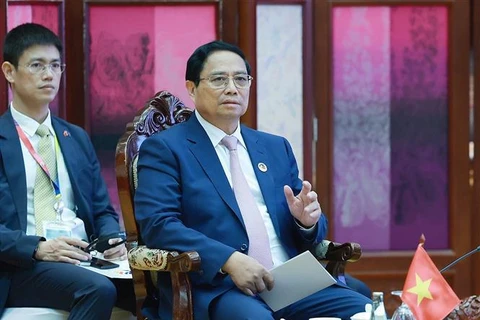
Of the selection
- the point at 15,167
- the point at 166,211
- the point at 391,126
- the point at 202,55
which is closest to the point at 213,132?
the point at 202,55

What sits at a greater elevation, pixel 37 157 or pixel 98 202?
pixel 37 157

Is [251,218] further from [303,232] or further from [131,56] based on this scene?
[131,56]

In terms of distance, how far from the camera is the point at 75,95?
473 centimetres

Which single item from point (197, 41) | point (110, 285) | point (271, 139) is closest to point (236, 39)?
point (197, 41)

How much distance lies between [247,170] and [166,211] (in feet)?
1.30

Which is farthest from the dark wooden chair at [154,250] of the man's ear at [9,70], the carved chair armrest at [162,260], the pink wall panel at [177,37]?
the pink wall panel at [177,37]

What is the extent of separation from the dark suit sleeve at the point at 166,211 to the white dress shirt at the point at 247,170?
18cm

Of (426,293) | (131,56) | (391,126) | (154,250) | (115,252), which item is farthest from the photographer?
(391,126)

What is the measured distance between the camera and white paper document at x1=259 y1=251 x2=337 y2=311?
3.08 m

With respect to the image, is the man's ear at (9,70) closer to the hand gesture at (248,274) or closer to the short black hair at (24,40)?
the short black hair at (24,40)

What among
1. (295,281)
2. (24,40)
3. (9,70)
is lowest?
(295,281)

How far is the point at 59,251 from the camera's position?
356 centimetres

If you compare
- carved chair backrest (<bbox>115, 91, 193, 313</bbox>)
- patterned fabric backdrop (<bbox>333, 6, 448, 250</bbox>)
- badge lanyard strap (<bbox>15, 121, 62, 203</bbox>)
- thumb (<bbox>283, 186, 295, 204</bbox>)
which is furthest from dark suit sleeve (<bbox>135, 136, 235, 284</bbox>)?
patterned fabric backdrop (<bbox>333, 6, 448, 250</bbox>)

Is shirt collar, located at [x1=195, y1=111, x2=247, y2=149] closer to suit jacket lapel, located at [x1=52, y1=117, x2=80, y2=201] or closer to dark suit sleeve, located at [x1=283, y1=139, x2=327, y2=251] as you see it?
dark suit sleeve, located at [x1=283, y1=139, x2=327, y2=251]
